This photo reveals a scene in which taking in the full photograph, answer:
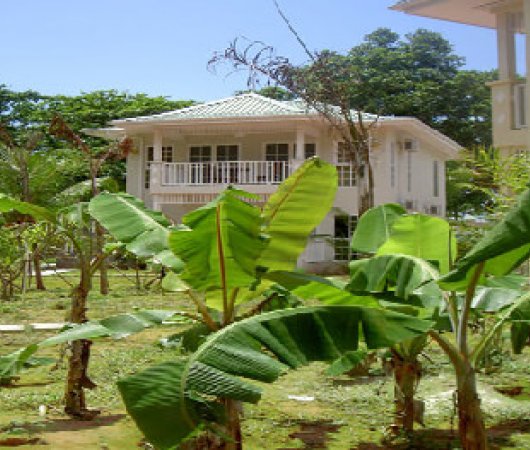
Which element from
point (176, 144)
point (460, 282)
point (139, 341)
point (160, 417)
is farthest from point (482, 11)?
point (176, 144)

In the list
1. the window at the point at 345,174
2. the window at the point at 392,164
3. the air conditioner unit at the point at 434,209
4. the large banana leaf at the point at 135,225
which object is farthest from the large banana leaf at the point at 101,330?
the air conditioner unit at the point at 434,209

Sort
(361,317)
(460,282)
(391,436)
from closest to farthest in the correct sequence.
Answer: (361,317), (460,282), (391,436)

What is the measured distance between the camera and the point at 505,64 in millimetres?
13586

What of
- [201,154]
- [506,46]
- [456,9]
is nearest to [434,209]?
[201,154]

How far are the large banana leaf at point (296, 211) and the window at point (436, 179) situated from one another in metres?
26.1

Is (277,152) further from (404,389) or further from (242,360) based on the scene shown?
(242,360)

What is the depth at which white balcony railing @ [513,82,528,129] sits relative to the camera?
13.2m

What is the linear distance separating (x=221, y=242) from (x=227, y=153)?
77.3ft

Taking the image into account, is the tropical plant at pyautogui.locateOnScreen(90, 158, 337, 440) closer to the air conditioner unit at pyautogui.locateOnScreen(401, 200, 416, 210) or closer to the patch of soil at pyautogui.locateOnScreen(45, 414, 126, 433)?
the patch of soil at pyautogui.locateOnScreen(45, 414, 126, 433)

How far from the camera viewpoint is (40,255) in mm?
17172

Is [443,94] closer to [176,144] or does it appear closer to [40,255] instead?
[176,144]

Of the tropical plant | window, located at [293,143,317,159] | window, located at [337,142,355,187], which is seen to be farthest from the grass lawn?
window, located at [293,143,317,159]

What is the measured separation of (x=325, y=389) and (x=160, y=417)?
4.42 meters

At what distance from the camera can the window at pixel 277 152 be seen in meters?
26.6
